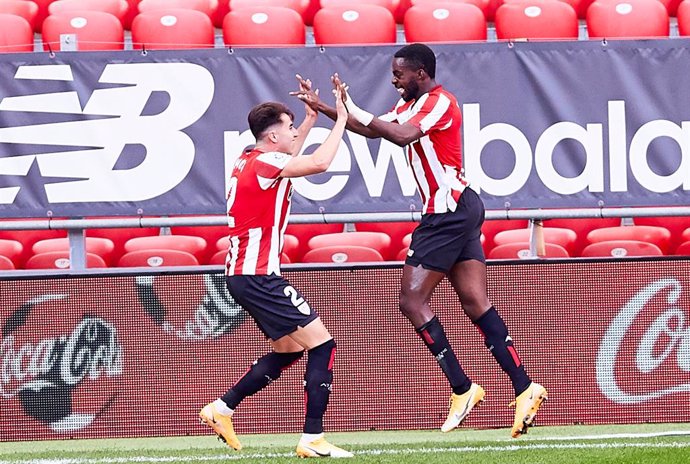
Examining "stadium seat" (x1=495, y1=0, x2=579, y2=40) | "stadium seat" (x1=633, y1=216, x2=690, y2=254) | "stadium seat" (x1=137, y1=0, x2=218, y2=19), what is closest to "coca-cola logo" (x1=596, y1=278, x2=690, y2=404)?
"stadium seat" (x1=633, y1=216, x2=690, y2=254)

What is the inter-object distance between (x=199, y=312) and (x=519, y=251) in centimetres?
211

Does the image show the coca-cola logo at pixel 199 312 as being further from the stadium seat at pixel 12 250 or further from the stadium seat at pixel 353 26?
the stadium seat at pixel 353 26

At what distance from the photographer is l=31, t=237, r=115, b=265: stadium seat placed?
7.75 meters

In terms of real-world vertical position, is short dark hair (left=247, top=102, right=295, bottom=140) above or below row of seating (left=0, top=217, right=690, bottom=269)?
Result: above

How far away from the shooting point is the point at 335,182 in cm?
691

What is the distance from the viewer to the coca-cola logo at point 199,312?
681cm

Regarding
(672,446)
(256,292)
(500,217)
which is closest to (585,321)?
(500,217)

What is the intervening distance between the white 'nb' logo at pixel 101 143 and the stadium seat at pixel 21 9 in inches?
112

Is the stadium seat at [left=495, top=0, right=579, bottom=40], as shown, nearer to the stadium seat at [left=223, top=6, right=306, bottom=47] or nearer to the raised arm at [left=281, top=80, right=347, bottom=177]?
the stadium seat at [left=223, top=6, right=306, bottom=47]

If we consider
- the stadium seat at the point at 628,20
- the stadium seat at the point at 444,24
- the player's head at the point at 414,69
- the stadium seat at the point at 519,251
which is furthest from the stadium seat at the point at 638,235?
the player's head at the point at 414,69

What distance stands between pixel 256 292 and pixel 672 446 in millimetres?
2127

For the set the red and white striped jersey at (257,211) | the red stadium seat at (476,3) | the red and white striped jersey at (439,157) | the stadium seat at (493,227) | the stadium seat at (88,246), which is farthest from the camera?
the red stadium seat at (476,3)

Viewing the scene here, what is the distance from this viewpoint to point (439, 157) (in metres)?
5.98

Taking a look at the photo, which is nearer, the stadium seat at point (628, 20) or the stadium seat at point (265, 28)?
the stadium seat at point (265, 28)
